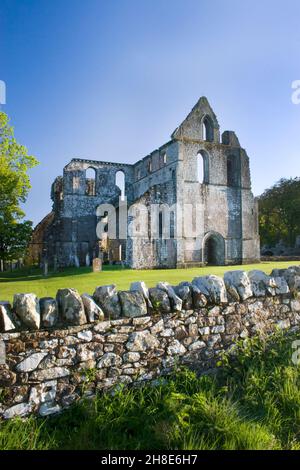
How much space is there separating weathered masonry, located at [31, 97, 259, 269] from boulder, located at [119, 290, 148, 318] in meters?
18.9

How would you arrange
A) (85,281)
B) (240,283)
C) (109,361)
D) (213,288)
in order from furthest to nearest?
(85,281) → (240,283) → (213,288) → (109,361)

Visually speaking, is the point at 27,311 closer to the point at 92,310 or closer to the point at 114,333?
the point at 92,310

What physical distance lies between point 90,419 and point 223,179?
2685cm

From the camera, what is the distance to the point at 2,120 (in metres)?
19.3

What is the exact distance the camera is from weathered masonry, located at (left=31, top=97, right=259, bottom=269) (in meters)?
24.9

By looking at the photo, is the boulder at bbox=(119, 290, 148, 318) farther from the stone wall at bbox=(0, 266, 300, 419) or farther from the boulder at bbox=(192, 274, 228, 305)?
the boulder at bbox=(192, 274, 228, 305)

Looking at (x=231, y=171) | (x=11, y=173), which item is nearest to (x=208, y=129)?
Result: (x=231, y=171)

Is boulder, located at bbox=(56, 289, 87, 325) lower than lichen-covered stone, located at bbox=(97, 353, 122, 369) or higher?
higher

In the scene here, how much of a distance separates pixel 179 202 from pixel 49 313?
22.5m

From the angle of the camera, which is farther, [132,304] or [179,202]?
[179,202]

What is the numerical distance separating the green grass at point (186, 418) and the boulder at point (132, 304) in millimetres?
880

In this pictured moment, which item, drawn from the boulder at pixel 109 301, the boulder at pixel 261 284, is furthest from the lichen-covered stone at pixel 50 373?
the boulder at pixel 261 284

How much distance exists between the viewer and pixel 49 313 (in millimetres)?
3553

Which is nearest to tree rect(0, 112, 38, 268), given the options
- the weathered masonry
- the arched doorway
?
the weathered masonry
